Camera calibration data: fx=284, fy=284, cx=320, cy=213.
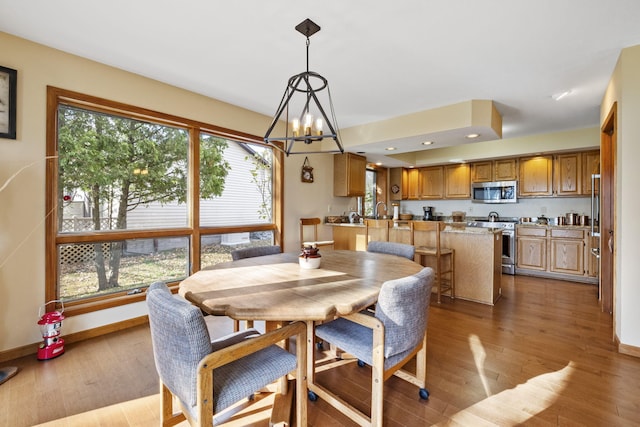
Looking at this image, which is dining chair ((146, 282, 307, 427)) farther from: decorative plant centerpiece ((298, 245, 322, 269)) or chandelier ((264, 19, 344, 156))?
chandelier ((264, 19, 344, 156))

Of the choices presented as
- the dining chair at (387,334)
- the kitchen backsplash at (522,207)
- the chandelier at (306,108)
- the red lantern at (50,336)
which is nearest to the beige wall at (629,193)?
the dining chair at (387,334)

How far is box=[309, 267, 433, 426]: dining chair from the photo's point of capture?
1.38m

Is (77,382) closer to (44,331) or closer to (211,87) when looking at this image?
(44,331)

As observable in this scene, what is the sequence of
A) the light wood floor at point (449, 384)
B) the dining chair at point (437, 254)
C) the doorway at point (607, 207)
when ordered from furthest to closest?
the dining chair at point (437, 254), the doorway at point (607, 207), the light wood floor at point (449, 384)

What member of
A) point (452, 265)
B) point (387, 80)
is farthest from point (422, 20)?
point (452, 265)

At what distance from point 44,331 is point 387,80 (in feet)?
12.1

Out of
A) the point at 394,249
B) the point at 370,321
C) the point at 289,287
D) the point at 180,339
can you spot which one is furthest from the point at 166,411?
the point at 394,249

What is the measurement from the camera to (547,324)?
114 inches

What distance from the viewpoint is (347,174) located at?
4.99 metres

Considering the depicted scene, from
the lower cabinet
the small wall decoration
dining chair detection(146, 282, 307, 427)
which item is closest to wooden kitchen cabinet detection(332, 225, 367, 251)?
the small wall decoration

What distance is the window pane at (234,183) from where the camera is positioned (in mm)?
3453

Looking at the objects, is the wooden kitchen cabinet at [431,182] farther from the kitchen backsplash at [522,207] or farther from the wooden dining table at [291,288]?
the wooden dining table at [291,288]

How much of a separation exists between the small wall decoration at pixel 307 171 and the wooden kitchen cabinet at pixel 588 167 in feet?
14.8

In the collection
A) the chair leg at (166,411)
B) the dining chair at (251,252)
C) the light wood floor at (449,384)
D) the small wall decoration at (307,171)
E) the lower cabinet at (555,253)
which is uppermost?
the small wall decoration at (307,171)
